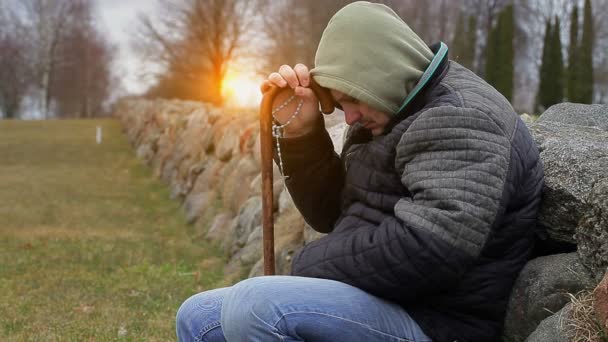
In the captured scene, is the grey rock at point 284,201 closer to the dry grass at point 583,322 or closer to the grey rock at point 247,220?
the grey rock at point 247,220

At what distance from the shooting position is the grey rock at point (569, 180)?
2.45 metres

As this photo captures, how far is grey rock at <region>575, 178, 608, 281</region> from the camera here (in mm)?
2215

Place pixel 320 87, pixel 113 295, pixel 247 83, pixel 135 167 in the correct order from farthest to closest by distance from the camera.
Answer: pixel 247 83, pixel 135 167, pixel 113 295, pixel 320 87

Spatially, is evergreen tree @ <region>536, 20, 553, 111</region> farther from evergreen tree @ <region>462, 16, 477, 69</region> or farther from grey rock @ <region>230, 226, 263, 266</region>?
grey rock @ <region>230, 226, 263, 266</region>

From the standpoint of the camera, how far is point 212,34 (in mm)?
28078

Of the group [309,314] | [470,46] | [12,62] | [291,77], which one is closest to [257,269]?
[291,77]

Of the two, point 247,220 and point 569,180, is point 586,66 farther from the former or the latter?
point 569,180

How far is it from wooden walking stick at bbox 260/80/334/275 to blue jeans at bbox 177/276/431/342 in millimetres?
619

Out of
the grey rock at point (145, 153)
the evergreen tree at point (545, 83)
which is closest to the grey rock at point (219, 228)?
the grey rock at point (145, 153)

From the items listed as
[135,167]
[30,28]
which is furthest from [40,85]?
[135,167]

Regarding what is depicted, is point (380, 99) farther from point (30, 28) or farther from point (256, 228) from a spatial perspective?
point (30, 28)

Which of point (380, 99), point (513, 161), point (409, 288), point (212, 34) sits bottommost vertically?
point (409, 288)

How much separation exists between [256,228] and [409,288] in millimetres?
4379

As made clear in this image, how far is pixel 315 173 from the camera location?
2746 millimetres
